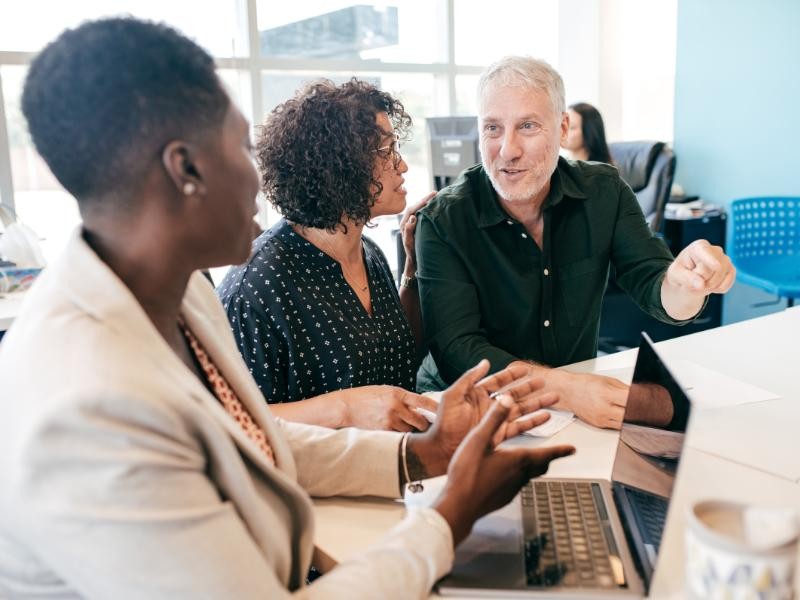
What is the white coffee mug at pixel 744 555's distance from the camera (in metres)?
A: 0.65

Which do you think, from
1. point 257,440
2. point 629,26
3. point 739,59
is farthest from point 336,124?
point 629,26

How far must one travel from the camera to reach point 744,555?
652mm

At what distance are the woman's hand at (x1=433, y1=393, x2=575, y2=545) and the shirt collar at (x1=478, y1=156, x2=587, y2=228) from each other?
3.31 ft

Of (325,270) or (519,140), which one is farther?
(519,140)

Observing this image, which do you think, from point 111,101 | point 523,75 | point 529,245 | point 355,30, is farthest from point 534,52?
point 111,101

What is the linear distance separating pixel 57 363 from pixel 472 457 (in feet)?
1.61

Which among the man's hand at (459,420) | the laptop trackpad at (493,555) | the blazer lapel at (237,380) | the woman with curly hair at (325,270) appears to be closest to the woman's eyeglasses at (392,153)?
the woman with curly hair at (325,270)

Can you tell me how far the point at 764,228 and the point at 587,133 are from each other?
104 centimetres

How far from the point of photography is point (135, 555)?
627 millimetres

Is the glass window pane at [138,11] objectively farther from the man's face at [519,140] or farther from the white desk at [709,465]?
the white desk at [709,465]

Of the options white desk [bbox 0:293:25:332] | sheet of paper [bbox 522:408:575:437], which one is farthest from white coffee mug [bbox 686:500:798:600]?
white desk [bbox 0:293:25:332]

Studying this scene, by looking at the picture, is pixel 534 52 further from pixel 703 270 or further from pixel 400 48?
pixel 703 270

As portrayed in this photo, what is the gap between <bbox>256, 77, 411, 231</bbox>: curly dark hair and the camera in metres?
1.58

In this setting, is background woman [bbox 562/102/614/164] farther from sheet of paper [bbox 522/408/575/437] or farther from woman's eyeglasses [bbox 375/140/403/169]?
sheet of paper [bbox 522/408/575/437]
